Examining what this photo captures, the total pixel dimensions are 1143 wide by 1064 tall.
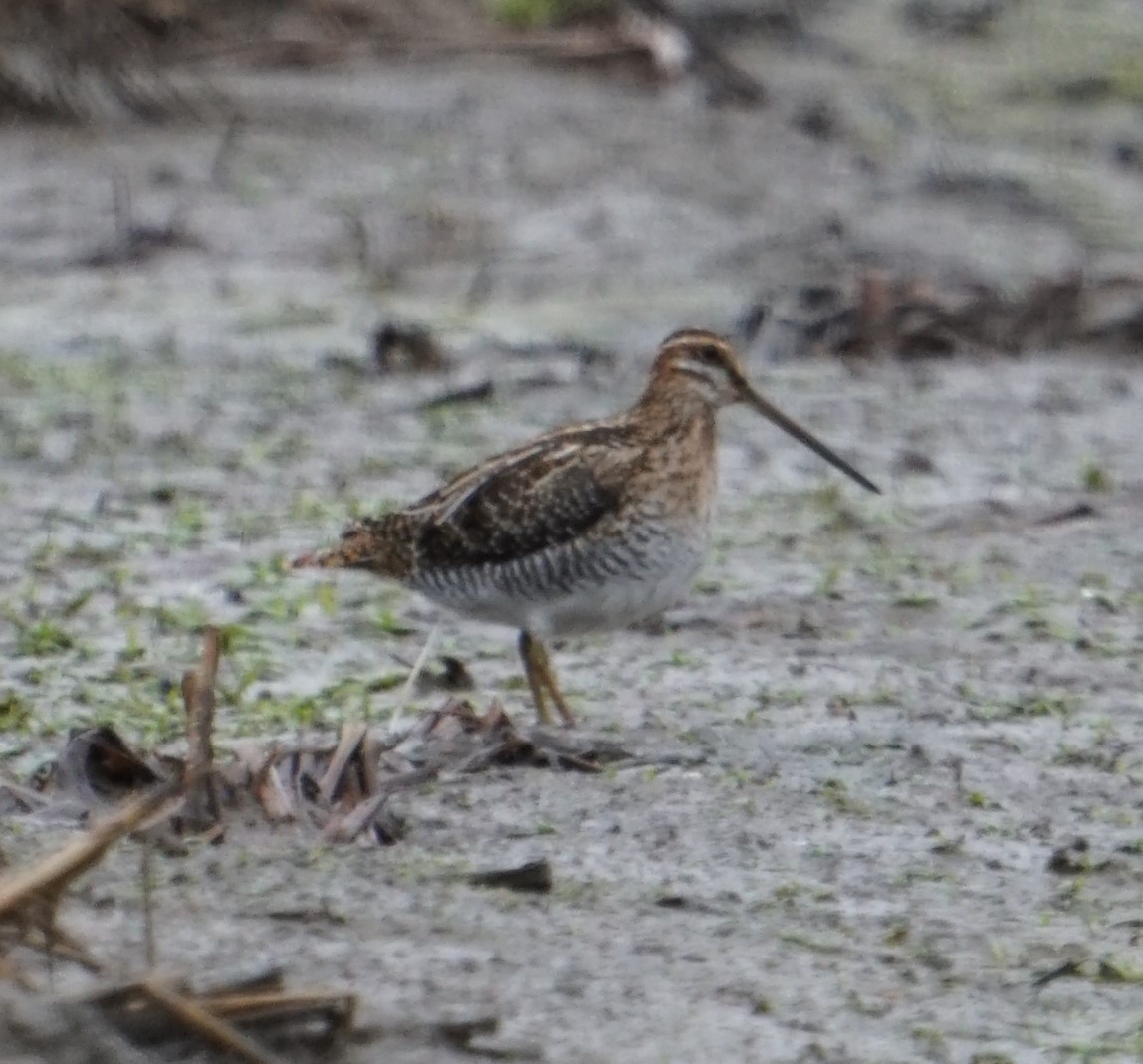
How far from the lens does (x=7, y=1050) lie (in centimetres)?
368

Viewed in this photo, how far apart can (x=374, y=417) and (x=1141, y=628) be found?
2.82 metres

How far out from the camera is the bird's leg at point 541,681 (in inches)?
241

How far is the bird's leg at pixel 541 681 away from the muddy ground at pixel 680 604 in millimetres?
110

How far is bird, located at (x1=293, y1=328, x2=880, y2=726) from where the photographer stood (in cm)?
627

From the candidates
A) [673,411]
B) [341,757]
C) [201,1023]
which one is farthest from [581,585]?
[201,1023]

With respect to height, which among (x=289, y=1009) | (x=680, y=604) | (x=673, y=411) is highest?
(x=673, y=411)

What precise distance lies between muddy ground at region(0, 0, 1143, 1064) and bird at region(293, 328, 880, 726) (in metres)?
0.21

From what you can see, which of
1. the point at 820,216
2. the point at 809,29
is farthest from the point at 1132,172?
the point at 809,29

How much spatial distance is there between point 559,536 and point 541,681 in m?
0.31

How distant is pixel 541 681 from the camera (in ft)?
20.4

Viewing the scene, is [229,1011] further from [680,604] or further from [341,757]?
[680,604]

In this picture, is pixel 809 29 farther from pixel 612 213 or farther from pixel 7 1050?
pixel 7 1050

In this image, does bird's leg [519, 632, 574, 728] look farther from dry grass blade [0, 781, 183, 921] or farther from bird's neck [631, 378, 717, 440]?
dry grass blade [0, 781, 183, 921]

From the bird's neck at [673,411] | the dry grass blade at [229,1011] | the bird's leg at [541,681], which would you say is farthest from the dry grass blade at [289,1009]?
the bird's neck at [673,411]
